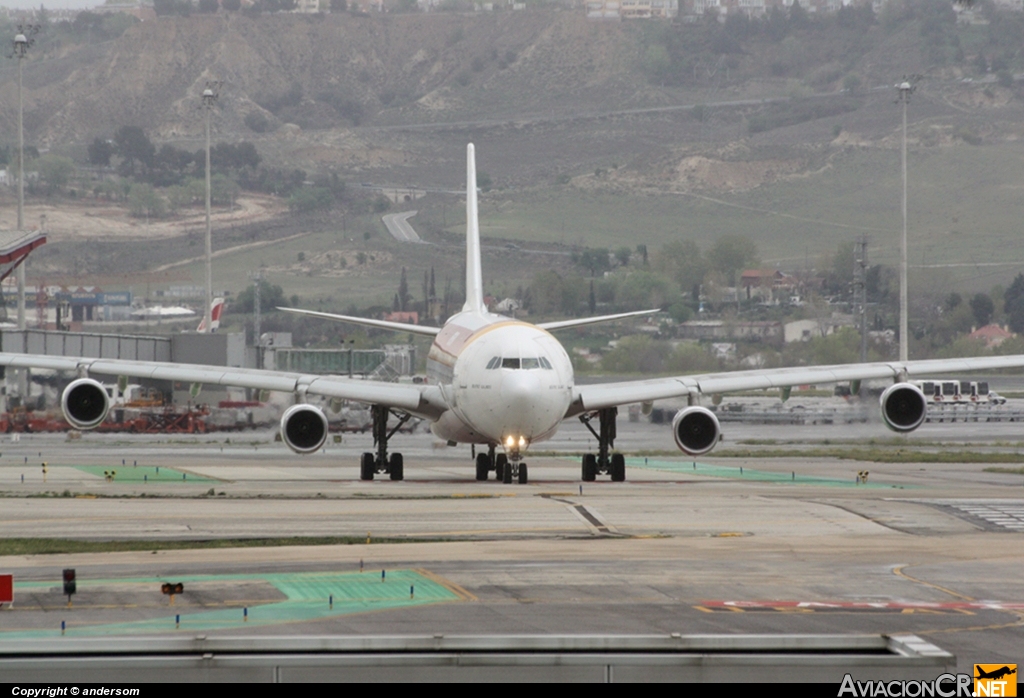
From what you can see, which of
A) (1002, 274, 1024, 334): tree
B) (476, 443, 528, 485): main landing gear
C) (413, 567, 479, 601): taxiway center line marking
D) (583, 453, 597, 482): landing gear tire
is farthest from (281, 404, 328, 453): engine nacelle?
(1002, 274, 1024, 334): tree

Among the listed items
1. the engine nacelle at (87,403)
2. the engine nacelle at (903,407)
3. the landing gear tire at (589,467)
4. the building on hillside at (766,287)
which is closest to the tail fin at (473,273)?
the landing gear tire at (589,467)

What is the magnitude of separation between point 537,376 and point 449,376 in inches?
183

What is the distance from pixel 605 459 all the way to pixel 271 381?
31.8 feet

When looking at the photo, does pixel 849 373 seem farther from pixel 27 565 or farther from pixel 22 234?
pixel 22 234

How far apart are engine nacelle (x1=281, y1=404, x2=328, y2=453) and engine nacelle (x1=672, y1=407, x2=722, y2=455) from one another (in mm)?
9529

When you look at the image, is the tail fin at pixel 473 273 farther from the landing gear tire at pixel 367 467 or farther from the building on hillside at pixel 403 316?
the building on hillside at pixel 403 316

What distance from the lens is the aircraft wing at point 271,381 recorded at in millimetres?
42781

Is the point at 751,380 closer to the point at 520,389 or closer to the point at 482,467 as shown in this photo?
the point at 482,467

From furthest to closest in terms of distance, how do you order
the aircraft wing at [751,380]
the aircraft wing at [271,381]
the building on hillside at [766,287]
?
the building on hillside at [766,287], the aircraft wing at [271,381], the aircraft wing at [751,380]

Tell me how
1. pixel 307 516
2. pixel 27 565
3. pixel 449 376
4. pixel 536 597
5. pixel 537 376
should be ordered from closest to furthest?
pixel 536 597 → pixel 27 565 → pixel 307 516 → pixel 537 376 → pixel 449 376

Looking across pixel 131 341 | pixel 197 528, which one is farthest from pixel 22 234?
pixel 197 528

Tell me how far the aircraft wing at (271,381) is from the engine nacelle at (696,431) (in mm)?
6660

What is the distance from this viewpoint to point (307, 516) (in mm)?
31859

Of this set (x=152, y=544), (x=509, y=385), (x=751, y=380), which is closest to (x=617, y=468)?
(x=751, y=380)
